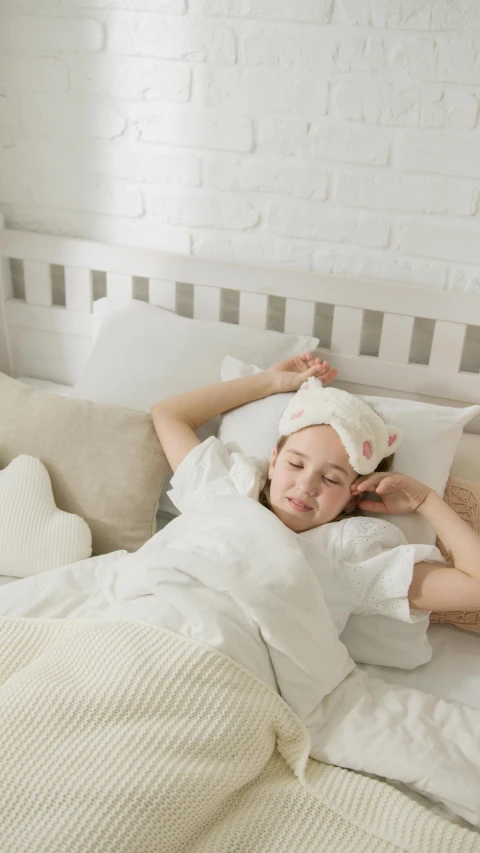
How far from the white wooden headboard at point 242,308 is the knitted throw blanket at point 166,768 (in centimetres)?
91

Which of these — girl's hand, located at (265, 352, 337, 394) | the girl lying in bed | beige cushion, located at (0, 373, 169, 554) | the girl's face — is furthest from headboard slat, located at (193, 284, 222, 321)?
the girl's face

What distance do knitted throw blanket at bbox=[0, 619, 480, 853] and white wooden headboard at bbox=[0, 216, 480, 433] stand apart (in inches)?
35.9

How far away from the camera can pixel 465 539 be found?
52.8 inches

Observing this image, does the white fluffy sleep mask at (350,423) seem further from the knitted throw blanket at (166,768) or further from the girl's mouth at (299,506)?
the knitted throw blanket at (166,768)

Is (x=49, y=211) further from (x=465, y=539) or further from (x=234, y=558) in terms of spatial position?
(x=465, y=539)

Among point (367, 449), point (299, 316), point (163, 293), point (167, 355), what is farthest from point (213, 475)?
point (163, 293)

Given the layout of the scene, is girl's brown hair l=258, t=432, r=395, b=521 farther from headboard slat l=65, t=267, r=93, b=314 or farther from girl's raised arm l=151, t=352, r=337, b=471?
headboard slat l=65, t=267, r=93, b=314

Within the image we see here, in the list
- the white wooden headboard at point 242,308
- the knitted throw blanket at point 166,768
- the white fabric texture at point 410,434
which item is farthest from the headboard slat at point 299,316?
the knitted throw blanket at point 166,768

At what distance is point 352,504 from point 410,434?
21 cm

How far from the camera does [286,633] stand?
1188 millimetres

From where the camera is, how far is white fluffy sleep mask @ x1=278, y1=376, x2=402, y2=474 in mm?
1339

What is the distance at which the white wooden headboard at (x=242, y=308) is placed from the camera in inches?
68.4

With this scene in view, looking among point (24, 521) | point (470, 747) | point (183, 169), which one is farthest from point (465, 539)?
point (183, 169)

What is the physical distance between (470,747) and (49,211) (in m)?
1.65
